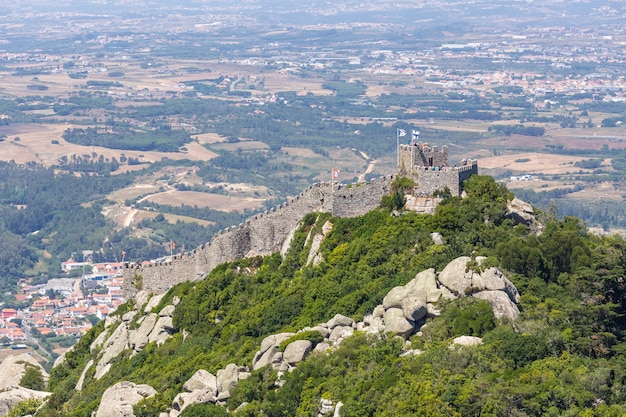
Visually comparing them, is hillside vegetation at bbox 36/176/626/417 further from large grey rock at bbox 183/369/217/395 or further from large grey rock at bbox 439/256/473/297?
large grey rock at bbox 183/369/217/395

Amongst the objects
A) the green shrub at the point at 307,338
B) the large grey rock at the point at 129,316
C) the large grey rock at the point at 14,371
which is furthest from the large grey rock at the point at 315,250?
the large grey rock at the point at 14,371

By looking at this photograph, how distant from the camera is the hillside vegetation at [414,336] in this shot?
41719mm

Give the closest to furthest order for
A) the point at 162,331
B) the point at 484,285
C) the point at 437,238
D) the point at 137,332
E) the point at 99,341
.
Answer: the point at 484,285 < the point at 437,238 < the point at 162,331 < the point at 137,332 < the point at 99,341

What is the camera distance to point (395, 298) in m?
47.0

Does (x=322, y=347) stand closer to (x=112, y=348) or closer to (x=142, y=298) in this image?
(x=112, y=348)

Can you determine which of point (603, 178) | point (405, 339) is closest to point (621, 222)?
point (603, 178)

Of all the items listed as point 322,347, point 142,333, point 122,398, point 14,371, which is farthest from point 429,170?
point 14,371

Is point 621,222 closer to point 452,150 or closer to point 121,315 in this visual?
point 452,150

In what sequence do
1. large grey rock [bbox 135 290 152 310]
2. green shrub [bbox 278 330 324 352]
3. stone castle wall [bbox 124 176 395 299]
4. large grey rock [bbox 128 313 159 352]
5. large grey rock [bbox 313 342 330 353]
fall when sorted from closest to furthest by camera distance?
large grey rock [bbox 313 342 330 353] < green shrub [bbox 278 330 324 352] < stone castle wall [bbox 124 176 395 299] < large grey rock [bbox 128 313 159 352] < large grey rock [bbox 135 290 152 310]

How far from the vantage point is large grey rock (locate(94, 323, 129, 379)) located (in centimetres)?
5938

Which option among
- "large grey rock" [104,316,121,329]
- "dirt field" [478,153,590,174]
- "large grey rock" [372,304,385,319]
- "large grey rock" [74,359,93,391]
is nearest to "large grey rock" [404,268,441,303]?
"large grey rock" [372,304,385,319]

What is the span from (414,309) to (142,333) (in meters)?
17.3

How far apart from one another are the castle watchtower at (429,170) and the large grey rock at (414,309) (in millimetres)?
10340

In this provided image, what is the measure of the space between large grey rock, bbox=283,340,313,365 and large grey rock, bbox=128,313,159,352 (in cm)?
1305
